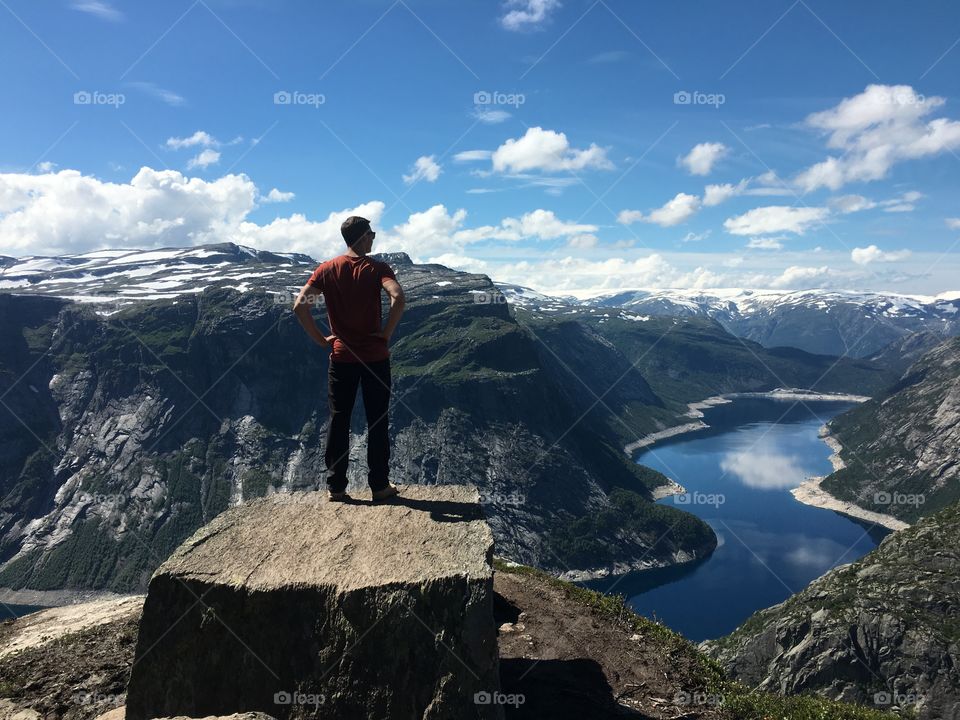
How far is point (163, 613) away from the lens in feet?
31.1

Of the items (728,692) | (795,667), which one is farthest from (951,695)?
(728,692)

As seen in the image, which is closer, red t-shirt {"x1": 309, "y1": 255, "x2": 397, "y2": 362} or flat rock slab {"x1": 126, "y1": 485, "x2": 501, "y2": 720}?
→ flat rock slab {"x1": 126, "y1": 485, "x2": 501, "y2": 720}

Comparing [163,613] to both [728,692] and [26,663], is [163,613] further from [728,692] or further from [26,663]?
[728,692]

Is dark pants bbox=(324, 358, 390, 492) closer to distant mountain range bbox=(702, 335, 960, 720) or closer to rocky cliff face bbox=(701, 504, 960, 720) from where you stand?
rocky cliff face bbox=(701, 504, 960, 720)

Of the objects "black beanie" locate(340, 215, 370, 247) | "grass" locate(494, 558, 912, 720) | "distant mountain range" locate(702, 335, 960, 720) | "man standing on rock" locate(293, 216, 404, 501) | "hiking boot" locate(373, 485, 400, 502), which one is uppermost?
"black beanie" locate(340, 215, 370, 247)

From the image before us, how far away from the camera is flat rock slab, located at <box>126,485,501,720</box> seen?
8602 millimetres

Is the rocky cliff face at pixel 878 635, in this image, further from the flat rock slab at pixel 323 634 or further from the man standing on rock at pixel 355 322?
the flat rock slab at pixel 323 634

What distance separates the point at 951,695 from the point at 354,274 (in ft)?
353

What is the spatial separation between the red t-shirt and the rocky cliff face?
9166cm

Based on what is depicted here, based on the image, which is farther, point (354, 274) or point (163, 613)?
point (354, 274)

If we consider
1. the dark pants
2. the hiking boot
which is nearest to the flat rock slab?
the dark pants

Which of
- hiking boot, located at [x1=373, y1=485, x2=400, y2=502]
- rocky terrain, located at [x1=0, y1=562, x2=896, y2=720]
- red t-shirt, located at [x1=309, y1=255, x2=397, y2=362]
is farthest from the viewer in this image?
hiking boot, located at [x1=373, y1=485, x2=400, y2=502]

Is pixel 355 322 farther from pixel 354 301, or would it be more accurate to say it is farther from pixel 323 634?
pixel 323 634

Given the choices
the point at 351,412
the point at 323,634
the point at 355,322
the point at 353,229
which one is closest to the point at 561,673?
the point at 323,634
